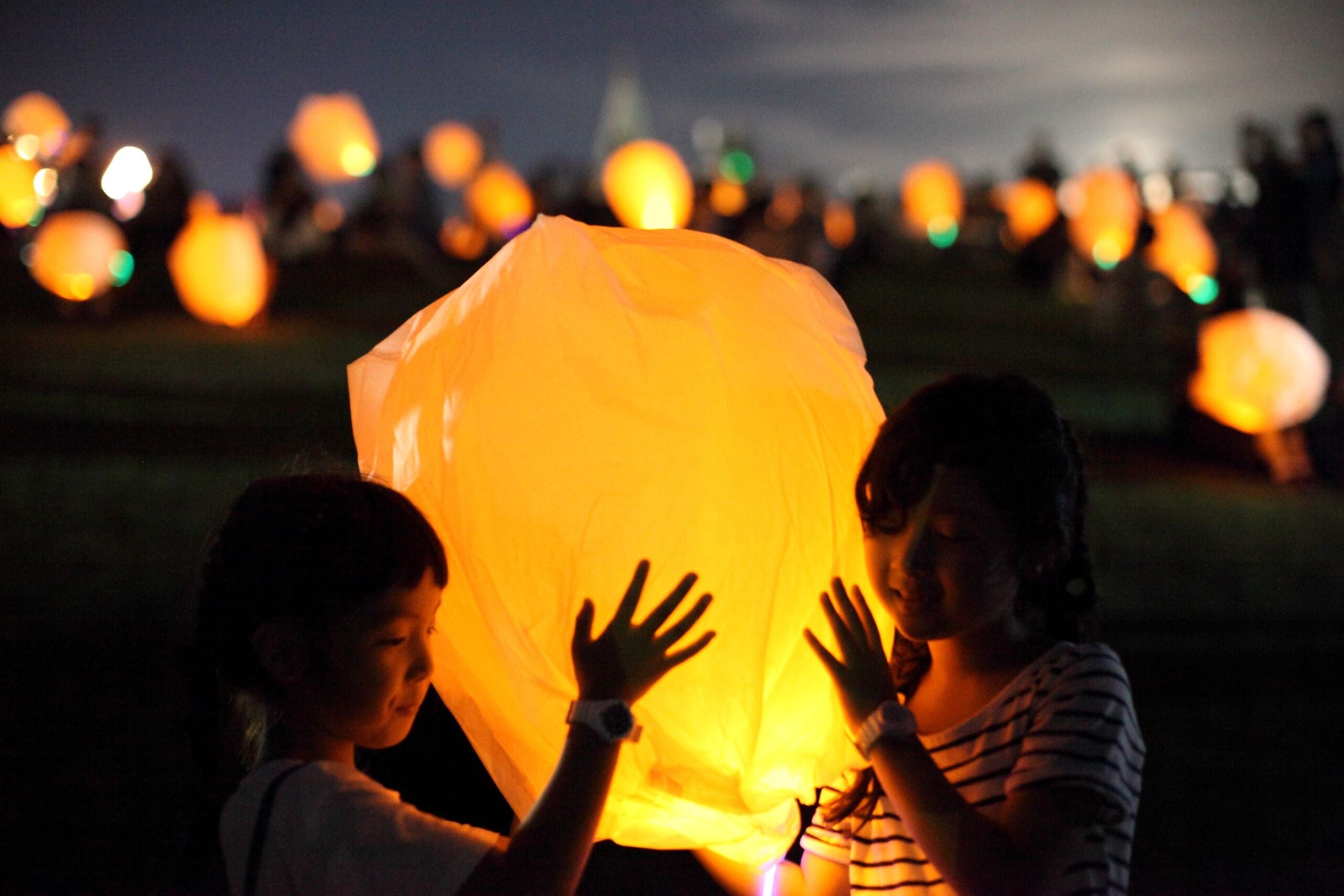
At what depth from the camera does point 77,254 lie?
13.1 meters

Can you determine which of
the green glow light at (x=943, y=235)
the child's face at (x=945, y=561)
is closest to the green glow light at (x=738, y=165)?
the green glow light at (x=943, y=235)

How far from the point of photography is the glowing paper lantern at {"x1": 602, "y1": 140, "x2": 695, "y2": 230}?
14.3 m

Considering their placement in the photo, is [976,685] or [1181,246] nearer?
[976,685]

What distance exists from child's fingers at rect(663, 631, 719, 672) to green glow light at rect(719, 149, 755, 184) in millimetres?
28695

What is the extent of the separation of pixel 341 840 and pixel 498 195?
712 inches

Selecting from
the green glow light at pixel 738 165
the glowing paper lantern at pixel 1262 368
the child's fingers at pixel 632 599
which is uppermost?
the green glow light at pixel 738 165

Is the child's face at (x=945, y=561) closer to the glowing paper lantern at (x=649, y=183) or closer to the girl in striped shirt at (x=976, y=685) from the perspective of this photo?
the girl in striped shirt at (x=976, y=685)

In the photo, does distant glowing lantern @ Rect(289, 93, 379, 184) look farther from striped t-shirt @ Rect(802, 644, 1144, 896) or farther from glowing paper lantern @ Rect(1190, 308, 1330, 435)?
striped t-shirt @ Rect(802, 644, 1144, 896)

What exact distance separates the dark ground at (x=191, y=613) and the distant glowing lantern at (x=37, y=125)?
4.31 meters

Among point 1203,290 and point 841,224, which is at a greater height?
point 841,224

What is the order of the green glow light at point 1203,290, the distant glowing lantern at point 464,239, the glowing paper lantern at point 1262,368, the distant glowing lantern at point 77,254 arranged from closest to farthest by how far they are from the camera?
the glowing paper lantern at point 1262,368 < the green glow light at point 1203,290 < the distant glowing lantern at point 77,254 < the distant glowing lantern at point 464,239

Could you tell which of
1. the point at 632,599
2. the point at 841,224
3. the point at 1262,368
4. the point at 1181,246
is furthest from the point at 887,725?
the point at 841,224

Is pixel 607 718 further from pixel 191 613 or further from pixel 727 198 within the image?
pixel 727 198

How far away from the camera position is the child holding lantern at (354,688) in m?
1.21
